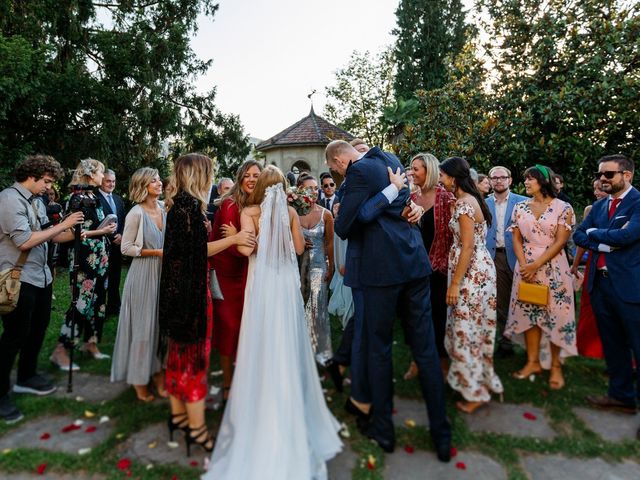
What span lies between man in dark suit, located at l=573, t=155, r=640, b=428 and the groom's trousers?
1907mm

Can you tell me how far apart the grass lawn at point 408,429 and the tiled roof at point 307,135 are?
68.7ft

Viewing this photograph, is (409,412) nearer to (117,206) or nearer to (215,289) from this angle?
(215,289)

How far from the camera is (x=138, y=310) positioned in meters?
3.89

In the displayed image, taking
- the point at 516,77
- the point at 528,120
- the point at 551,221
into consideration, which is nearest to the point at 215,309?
the point at 551,221

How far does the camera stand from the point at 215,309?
3.81 meters

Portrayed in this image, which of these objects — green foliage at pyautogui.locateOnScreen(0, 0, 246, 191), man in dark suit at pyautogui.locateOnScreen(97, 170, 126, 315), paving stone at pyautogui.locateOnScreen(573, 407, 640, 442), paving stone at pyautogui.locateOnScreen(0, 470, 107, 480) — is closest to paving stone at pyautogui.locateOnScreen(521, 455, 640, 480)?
paving stone at pyautogui.locateOnScreen(573, 407, 640, 442)

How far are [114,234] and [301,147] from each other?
20246 mm

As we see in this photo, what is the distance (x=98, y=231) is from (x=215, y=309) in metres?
1.91

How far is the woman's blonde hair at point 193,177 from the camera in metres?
3.03

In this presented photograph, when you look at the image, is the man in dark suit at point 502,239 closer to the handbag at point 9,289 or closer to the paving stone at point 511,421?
the paving stone at point 511,421

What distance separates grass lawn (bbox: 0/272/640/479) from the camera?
2875 mm

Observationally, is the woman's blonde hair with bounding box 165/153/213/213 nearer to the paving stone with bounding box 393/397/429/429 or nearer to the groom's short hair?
the groom's short hair

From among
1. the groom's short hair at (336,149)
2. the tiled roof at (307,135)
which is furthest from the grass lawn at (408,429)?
the tiled roof at (307,135)

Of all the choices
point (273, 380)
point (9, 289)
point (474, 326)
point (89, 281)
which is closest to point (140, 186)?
point (9, 289)
